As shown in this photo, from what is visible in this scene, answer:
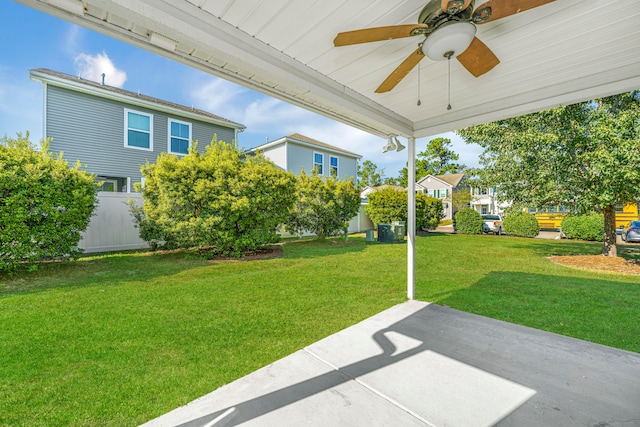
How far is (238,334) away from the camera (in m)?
3.17

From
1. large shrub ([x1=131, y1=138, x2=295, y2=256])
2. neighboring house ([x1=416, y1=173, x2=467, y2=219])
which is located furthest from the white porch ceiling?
neighboring house ([x1=416, y1=173, x2=467, y2=219])

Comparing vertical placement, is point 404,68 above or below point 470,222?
above

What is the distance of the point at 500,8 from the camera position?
174cm

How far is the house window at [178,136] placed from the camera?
37.5 ft

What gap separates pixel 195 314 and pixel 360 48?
3.65 m

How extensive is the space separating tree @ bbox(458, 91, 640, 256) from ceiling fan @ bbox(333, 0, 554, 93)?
6198 millimetres

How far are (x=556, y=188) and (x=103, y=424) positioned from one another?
9.97 m

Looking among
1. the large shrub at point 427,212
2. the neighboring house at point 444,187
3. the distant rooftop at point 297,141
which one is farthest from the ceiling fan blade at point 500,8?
the neighboring house at point 444,187

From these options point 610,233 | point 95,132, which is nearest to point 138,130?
point 95,132

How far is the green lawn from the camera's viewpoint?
7.14 ft

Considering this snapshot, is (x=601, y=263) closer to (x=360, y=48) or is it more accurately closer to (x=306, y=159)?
(x=360, y=48)

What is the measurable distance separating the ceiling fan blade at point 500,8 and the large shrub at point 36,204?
7374 millimetres

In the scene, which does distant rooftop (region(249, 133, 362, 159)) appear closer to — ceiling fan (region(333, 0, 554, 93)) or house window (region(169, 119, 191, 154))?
house window (region(169, 119, 191, 154))

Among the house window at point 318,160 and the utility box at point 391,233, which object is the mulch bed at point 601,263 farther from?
the house window at point 318,160
